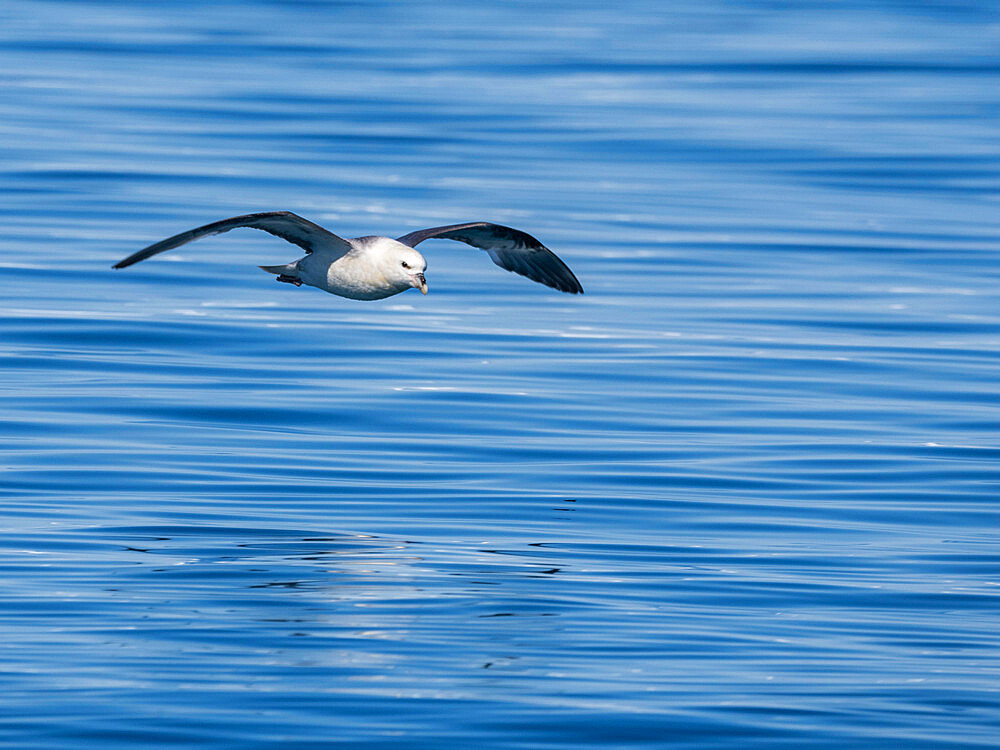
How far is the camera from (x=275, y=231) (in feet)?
42.7

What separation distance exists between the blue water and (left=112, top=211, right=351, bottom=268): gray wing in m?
2.18

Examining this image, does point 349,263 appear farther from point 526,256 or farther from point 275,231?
point 526,256

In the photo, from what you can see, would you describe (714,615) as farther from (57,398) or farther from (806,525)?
(57,398)

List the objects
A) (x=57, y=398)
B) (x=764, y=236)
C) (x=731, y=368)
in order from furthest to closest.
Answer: (x=764, y=236)
(x=731, y=368)
(x=57, y=398)

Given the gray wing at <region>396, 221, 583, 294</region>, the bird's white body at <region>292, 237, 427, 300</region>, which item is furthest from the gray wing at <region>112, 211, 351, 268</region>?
the gray wing at <region>396, 221, 583, 294</region>

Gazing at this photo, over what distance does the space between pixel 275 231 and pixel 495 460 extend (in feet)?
11.6

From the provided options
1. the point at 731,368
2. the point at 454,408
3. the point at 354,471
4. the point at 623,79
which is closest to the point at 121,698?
the point at 354,471

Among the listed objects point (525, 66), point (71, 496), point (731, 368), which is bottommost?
point (71, 496)

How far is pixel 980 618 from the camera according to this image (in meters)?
12.2

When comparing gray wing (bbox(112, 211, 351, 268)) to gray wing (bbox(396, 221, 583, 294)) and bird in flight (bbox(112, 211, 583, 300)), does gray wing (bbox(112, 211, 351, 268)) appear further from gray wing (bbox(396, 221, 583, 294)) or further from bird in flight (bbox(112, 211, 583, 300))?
gray wing (bbox(396, 221, 583, 294))

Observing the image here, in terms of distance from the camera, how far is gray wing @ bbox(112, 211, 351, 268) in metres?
11.2

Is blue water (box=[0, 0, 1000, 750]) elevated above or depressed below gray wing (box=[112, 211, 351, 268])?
below

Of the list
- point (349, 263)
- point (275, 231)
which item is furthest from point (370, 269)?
point (275, 231)

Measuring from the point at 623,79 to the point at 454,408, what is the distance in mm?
21461
